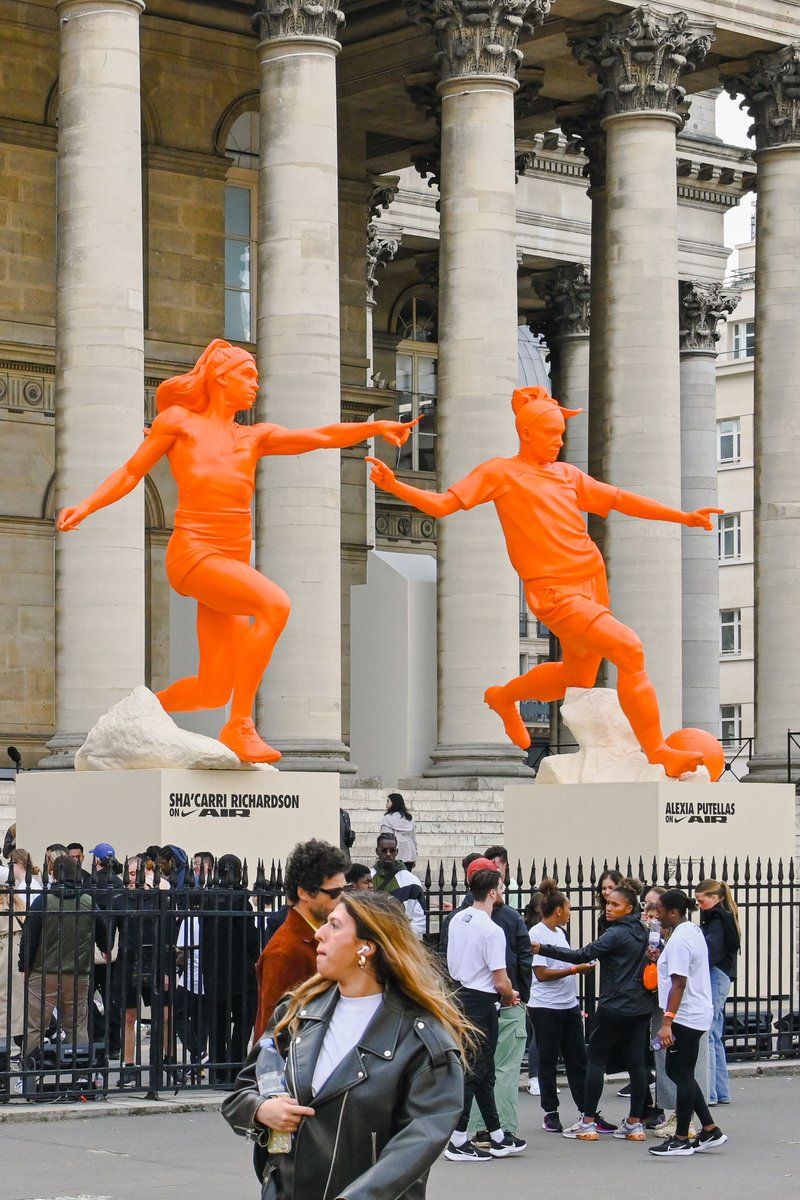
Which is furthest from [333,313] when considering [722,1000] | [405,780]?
[722,1000]

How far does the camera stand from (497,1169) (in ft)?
43.5

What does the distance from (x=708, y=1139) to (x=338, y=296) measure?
1713 cm

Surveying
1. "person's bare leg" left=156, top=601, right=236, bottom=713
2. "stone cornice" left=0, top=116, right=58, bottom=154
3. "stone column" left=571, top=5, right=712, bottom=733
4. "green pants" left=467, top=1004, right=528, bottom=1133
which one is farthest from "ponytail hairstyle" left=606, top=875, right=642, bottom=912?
"stone cornice" left=0, top=116, right=58, bottom=154

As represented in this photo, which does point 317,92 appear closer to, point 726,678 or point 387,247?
point 387,247

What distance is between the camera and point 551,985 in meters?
15.1

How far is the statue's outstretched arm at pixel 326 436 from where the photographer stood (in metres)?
20.5

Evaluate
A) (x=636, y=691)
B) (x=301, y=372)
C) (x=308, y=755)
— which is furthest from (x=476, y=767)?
(x=301, y=372)

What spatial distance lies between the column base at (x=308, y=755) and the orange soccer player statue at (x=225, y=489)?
5390 millimetres

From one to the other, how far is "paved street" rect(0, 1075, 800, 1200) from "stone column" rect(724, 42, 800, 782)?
17517 mm

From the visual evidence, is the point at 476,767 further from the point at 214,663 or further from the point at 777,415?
the point at 777,415

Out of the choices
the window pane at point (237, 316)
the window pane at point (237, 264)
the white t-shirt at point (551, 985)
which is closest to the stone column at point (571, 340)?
the window pane at point (237, 316)

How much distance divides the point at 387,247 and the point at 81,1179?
102 feet

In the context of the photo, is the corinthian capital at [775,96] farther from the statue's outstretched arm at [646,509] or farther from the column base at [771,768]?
the statue's outstretched arm at [646,509]

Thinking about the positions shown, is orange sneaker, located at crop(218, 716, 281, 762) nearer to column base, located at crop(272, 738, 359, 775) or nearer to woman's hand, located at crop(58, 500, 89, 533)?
woman's hand, located at crop(58, 500, 89, 533)
